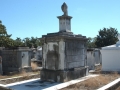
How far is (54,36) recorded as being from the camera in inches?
344

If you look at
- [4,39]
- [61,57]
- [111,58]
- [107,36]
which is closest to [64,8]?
[61,57]

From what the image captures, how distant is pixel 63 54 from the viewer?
855cm

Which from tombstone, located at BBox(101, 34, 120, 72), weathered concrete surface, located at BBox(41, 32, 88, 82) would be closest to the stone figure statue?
weathered concrete surface, located at BBox(41, 32, 88, 82)

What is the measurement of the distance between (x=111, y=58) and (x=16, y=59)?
7513 mm

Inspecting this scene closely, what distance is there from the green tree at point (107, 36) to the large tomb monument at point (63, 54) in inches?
974

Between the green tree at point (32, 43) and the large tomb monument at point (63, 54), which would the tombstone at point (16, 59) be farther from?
the green tree at point (32, 43)

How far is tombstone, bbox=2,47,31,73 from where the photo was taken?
548 inches

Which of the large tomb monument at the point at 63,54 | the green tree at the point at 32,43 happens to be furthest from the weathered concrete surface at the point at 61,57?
the green tree at the point at 32,43

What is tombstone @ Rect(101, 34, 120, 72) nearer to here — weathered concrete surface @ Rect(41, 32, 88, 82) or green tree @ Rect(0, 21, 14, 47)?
weathered concrete surface @ Rect(41, 32, 88, 82)

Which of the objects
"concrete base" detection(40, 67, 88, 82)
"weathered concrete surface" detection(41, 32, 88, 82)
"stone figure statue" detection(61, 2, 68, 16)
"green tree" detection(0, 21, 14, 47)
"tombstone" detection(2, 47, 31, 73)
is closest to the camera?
"concrete base" detection(40, 67, 88, 82)

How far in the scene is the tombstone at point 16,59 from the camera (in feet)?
45.7

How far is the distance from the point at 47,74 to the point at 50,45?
152cm

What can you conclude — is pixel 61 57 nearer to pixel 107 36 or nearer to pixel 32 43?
pixel 107 36

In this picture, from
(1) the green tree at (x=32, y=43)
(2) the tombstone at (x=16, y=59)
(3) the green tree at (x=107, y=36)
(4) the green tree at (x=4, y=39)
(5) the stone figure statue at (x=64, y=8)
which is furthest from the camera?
(1) the green tree at (x=32, y=43)
